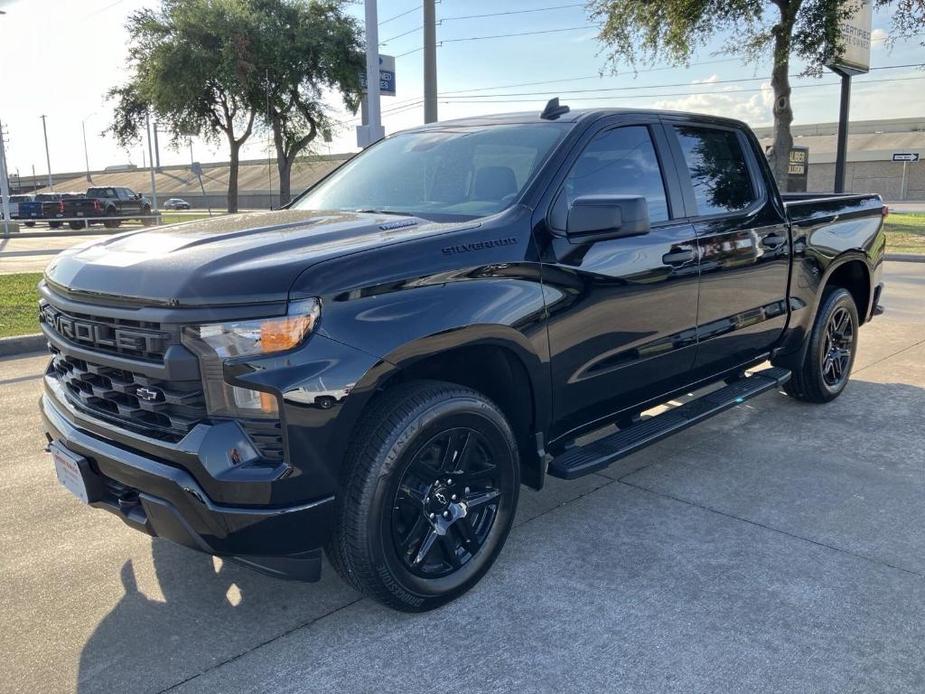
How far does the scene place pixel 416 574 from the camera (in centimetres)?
290

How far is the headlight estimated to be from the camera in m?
2.43

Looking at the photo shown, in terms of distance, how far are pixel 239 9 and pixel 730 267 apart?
23.5 meters

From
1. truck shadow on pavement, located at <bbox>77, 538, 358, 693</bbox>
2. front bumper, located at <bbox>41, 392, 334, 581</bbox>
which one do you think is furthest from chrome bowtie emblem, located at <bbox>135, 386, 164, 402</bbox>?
truck shadow on pavement, located at <bbox>77, 538, 358, 693</bbox>

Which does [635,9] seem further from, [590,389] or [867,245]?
[590,389]

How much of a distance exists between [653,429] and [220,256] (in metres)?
2.31

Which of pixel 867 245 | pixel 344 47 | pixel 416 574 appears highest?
pixel 344 47

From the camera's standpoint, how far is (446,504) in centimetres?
298

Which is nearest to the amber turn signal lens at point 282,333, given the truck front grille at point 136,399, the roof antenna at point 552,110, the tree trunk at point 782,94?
the truck front grille at point 136,399

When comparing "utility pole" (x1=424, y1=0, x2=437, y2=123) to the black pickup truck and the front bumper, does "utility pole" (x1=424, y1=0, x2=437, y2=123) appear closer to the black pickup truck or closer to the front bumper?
the black pickup truck

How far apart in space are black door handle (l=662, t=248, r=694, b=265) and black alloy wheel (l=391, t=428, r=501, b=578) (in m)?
1.42

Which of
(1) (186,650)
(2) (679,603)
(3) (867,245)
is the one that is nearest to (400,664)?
(1) (186,650)

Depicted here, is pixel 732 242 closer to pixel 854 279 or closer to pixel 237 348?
pixel 854 279

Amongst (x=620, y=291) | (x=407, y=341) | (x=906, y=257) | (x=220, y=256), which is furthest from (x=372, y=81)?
(x=906, y=257)

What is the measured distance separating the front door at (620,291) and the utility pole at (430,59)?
8840 millimetres
